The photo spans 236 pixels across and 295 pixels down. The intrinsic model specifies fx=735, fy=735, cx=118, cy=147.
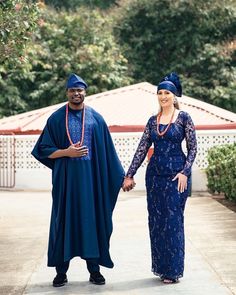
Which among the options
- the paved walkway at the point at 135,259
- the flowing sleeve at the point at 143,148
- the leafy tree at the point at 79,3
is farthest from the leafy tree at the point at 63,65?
the flowing sleeve at the point at 143,148

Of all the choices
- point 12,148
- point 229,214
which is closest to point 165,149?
point 229,214

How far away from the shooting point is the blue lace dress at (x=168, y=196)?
254 inches

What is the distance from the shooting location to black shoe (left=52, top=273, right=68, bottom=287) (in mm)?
6386

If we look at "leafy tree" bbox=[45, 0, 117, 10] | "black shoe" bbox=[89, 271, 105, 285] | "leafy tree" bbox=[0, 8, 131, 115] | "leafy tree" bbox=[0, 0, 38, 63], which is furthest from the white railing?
"leafy tree" bbox=[45, 0, 117, 10]

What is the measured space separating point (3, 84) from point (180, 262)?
17326 mm

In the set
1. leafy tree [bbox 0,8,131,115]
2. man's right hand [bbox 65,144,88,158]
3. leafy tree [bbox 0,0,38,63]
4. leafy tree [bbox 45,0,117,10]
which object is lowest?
man's right hand [bbox 65,144,88,158]

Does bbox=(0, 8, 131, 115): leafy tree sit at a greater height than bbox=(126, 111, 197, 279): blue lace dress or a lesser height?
greater

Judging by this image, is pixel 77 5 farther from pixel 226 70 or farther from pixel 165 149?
pixel 165 149

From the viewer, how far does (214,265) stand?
23.7 ft

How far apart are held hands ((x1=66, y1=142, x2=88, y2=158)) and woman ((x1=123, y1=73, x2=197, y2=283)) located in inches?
20.9

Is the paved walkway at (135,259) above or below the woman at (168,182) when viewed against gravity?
below

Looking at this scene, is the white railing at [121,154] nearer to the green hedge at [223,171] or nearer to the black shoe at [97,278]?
the green hedge at [223,171]

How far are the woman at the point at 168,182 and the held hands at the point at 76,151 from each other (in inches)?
20.9

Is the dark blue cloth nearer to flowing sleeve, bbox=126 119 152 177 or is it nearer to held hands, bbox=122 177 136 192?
held hands, bbox=122 177 136 192
